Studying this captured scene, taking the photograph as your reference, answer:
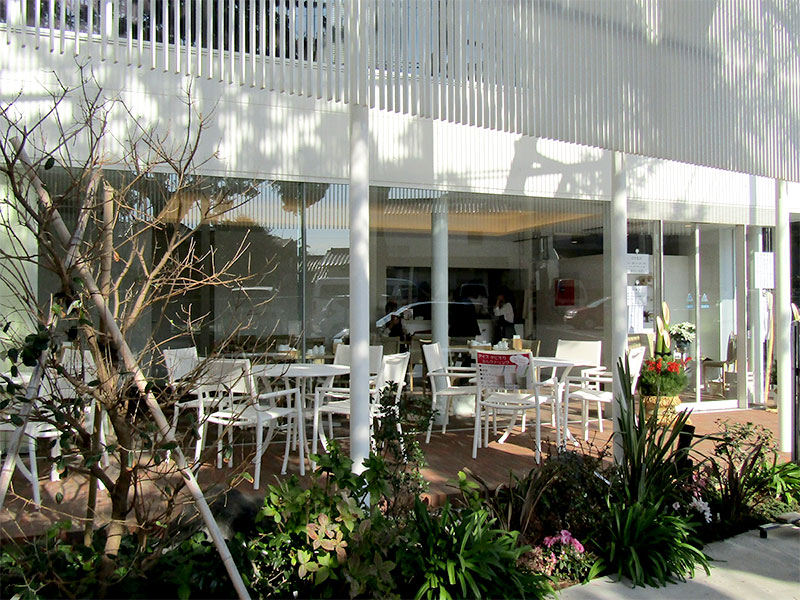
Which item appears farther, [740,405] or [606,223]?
[740,405]

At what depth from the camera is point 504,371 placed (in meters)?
6.05

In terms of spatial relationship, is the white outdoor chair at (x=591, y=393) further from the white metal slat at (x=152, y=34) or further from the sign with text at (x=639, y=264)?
the white metal slat at (x=152, y=34)

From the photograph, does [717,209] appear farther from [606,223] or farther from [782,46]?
[782,46]

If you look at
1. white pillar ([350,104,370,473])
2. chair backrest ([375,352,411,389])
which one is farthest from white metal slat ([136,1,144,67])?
chair backrest ([375,352,411,389])

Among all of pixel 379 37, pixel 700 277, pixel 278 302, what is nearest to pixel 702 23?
pixel 379 37

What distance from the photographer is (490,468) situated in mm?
5523

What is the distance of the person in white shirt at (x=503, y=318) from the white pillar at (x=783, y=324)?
2688 mm

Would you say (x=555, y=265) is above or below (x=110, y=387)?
above

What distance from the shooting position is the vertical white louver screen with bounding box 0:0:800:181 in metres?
3.37

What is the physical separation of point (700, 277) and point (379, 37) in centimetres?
681

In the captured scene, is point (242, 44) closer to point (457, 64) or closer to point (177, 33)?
point (177, 33)

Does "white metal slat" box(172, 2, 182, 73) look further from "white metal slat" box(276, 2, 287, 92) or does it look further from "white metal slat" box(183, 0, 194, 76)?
"white metal slat" box(276, 2, 287, 92)

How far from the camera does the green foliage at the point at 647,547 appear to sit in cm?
369

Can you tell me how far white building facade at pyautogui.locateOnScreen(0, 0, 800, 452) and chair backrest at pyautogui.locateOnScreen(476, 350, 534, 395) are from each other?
0.75 meters
